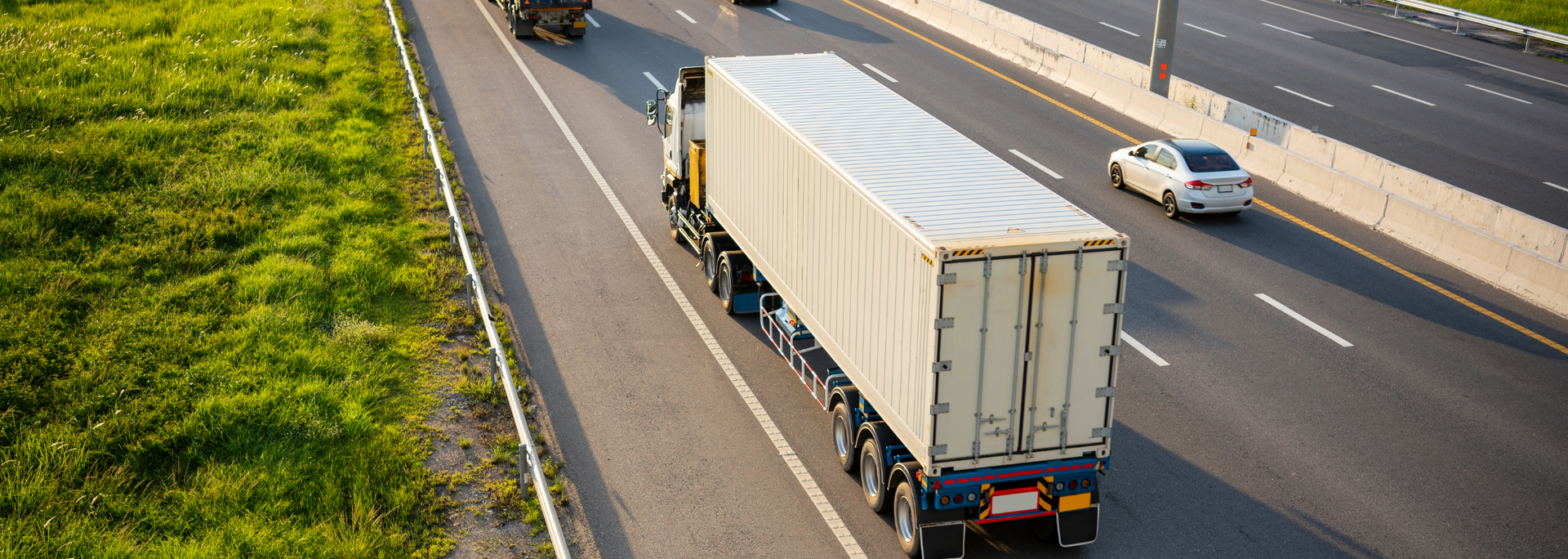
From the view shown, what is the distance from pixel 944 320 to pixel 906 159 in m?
2.91

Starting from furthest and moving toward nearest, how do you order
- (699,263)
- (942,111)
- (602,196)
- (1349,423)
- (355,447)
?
1. (942,111)
2. (602,196)
3. (699,263)
4. (1349,423)
5. (355,447)

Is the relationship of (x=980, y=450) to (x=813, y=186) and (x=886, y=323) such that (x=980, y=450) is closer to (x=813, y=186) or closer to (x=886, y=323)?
(x=886, y=323)

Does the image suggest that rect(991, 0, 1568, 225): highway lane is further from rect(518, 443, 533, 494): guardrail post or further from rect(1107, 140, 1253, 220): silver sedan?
rect(518, 443, 533, 494): guardrail post

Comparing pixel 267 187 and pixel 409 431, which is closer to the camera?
pixel 409 431

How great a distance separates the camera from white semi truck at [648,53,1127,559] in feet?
28.0

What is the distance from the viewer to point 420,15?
110ft

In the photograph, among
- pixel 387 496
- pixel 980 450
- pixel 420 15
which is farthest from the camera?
pixel 420 15

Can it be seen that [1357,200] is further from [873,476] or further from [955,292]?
[955,292]

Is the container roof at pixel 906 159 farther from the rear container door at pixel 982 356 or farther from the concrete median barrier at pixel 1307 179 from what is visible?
the concrete median barrier at pixel 1307 179

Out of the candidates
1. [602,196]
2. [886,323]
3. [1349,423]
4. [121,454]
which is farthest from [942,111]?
Answer: [121,454]

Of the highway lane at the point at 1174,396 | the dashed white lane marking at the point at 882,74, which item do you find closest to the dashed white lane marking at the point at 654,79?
the highway lane at the point at 1174,396

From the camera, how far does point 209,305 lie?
13578 millimetres

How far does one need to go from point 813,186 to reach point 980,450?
355 centimetres

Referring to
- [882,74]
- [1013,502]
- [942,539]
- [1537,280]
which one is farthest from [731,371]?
[882,74]
